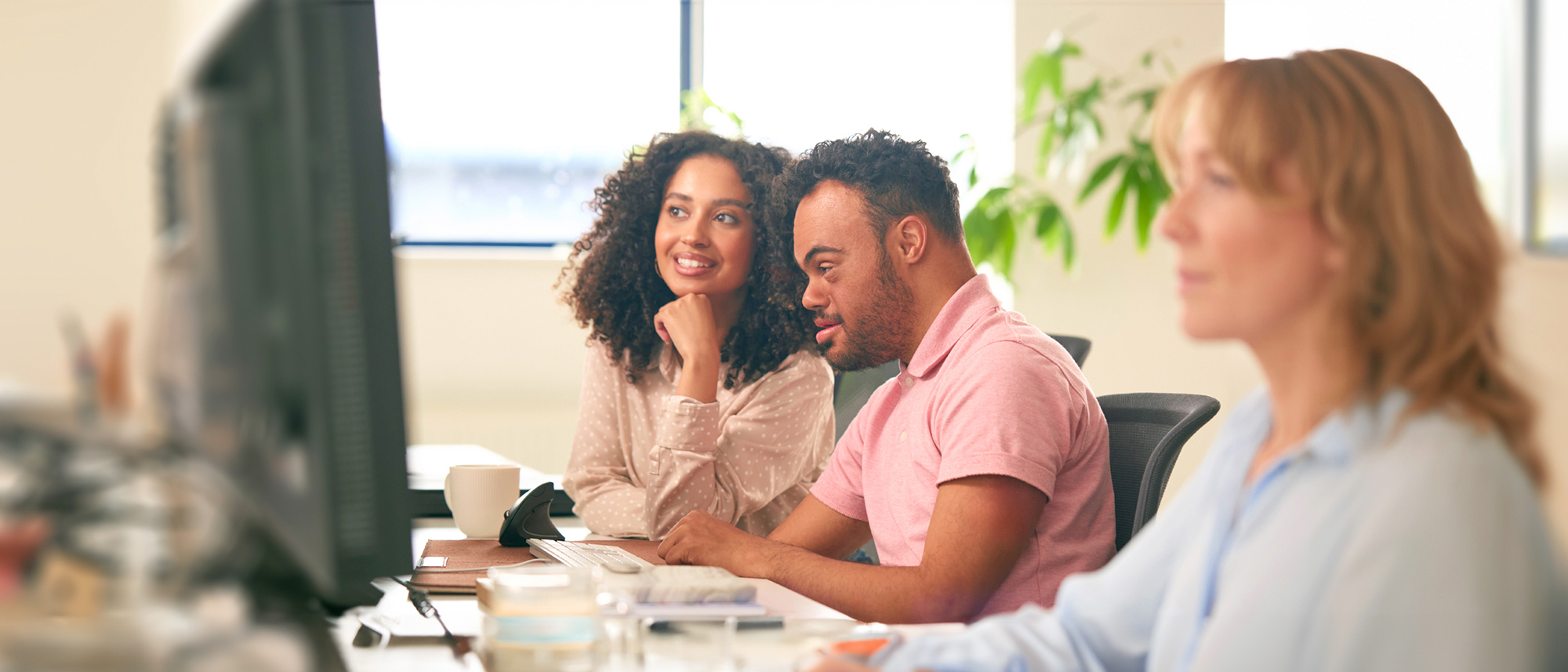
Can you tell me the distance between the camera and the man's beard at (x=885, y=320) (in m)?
1.53

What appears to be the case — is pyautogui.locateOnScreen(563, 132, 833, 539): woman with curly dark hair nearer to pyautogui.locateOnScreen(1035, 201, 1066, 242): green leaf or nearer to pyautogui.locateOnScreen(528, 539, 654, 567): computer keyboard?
pyautogui.locateOnScreen(528, 539, 654, 567): computer keyboard

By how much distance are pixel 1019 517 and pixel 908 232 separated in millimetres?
457

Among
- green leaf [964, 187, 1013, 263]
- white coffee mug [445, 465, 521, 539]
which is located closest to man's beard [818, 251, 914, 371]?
white coffee mug [445, 465, 521, 539]

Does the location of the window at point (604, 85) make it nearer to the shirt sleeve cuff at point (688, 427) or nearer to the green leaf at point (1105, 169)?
the green leaf at point (1105, 169)

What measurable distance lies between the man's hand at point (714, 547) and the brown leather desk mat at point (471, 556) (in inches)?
1.3

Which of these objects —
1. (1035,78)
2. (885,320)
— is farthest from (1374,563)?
(1035,78)

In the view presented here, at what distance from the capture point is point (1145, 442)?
143cm

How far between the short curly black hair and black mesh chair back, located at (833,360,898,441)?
2.33 feet

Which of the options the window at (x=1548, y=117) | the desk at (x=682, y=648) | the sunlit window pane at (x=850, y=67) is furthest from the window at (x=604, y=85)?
the desk at (x=682, y=648)

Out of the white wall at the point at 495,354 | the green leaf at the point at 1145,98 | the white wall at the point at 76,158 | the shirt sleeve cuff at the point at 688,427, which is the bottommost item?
the white wall at the point at 495,354

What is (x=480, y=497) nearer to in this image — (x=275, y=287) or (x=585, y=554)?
(x=585, y=554)

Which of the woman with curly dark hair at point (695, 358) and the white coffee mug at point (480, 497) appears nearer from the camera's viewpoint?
the white coffee mug at point (480, 497)

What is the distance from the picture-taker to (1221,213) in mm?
735

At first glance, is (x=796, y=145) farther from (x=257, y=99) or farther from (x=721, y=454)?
(x=257, y=99)
